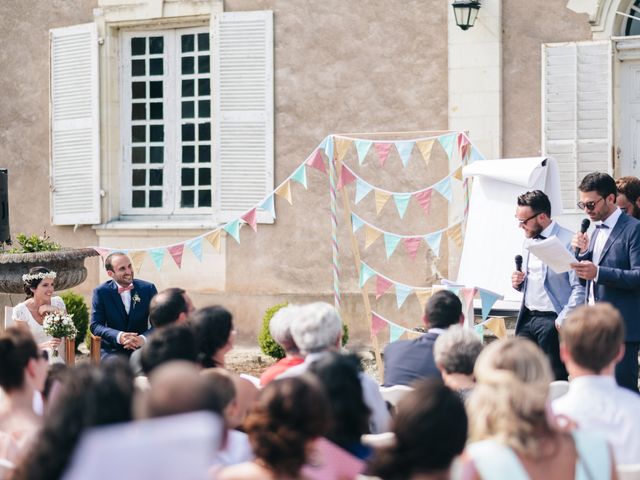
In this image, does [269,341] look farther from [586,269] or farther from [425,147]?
[586,269]

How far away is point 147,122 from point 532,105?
13.2 feet

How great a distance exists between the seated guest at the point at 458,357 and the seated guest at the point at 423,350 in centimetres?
58

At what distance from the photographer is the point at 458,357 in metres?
4.38

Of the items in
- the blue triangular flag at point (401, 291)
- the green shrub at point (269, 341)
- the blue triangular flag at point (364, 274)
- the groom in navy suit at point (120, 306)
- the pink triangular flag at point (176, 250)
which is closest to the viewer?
the groom in navy suit at point (120, 306)

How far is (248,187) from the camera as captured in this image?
11070 millimetres

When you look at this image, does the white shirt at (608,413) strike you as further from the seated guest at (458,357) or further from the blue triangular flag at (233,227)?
the blue triangular flag at (233,227)

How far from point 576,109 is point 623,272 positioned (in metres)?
4.20

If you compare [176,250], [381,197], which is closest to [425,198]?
[381,197]

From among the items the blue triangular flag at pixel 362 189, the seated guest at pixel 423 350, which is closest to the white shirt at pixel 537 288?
the seated guest at pixel 423 350

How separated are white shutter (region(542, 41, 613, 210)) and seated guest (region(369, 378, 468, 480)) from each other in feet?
22.9

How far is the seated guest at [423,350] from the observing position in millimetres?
5008

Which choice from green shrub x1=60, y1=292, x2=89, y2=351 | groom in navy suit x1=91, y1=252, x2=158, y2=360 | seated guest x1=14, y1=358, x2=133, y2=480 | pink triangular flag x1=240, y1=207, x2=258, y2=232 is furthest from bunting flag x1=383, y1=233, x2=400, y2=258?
seated guest x1=14, y1=358, x2=133, y2=480

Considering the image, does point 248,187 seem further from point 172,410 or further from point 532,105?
point 172,410

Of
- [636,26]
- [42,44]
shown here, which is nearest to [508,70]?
[636,26]
